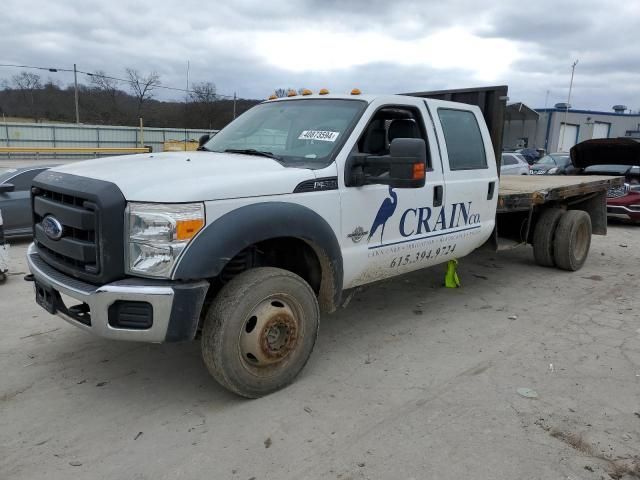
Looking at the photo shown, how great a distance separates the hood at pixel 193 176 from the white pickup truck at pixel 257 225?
0.5 inches

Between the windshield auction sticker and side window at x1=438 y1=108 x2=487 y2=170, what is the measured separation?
4.36ft

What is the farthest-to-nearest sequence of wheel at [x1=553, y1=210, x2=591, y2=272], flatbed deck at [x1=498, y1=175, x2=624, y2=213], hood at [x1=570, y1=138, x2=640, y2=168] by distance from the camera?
hood at [x1=570, y1=138, x2=640, y2=168] → wheel at [x1=553, y1=210, x2=591, y2=272] → flatbed deck at [x1=498, y1=175, x2=624, y2=213]

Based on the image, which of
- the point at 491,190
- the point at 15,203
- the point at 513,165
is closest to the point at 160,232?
the point at 491,190

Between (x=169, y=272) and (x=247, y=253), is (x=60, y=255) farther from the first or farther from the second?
(x=247, y=253)

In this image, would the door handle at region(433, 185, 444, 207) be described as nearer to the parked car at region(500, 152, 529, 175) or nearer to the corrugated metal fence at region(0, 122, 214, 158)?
the parked car at region(500, 152, 529, 175)

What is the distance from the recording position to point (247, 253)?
3.57 metres

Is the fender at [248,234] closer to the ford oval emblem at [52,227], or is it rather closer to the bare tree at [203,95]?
the ford oval emblem at [52,227]

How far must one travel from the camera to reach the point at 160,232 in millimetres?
2963

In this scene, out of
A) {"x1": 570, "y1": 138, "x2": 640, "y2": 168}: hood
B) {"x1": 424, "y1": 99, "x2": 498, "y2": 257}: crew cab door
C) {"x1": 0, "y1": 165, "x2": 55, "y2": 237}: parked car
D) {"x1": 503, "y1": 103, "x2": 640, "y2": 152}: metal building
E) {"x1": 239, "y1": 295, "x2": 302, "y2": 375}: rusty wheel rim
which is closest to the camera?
{"x1": 239, "y1": 295, "x2": 302, "y2": 375}: rusty wheel rim

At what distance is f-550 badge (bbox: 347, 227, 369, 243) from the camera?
3944 mm

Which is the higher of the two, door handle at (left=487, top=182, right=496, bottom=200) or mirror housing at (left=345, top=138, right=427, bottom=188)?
mirror housing at (left=345, top=138, right=427, bottom=188)

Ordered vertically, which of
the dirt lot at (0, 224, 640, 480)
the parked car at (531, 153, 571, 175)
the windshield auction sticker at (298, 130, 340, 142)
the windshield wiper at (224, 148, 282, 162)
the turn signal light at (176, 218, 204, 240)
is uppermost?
the windshield auction sticker at (298, 130, 340, 142)

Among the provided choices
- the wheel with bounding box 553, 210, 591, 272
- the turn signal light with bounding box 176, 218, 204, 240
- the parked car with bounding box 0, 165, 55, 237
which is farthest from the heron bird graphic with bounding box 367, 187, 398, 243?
the parked car with bounding box 0, 165, 55, 237

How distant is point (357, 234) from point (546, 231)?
159 inches
